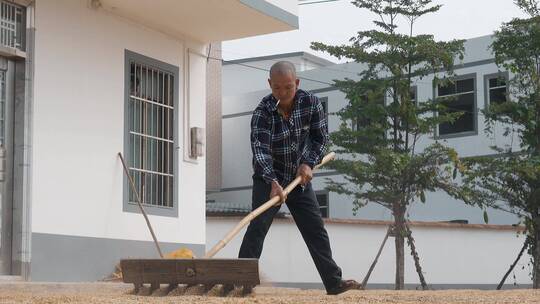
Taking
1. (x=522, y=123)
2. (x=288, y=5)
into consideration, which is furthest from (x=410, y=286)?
(x=288, y=5)

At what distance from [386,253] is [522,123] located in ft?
15.6

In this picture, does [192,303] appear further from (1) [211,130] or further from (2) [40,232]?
(1) [211,130]

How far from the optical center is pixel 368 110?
53.5 ft

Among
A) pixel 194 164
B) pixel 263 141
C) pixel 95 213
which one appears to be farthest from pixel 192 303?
pixel 194 164

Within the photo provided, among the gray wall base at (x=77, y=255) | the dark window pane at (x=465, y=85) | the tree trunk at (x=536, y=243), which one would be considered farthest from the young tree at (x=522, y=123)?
the dark window pane at (x=465, y=85)

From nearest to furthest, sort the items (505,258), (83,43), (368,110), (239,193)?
(83,43) → (368,110) → (505,258) → (239,193)

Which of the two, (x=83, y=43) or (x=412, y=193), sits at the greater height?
(x=83, y=43)

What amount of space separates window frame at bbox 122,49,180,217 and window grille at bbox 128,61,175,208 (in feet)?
0.13

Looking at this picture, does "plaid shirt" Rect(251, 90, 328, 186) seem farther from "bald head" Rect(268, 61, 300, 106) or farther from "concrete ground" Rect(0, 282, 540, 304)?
"concrete ground" Rect(0, 282, 540, 304)

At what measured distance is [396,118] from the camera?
16.8 meters

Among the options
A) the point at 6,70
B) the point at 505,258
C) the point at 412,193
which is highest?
the point at 6,70

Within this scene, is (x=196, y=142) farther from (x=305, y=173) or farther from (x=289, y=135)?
(x=305, y=173)

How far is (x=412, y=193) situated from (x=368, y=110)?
1.64m

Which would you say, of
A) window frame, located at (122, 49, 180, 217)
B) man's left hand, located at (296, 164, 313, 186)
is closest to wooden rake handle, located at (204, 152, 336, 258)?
man's left hand, located at (296, 164, 313, 186)
